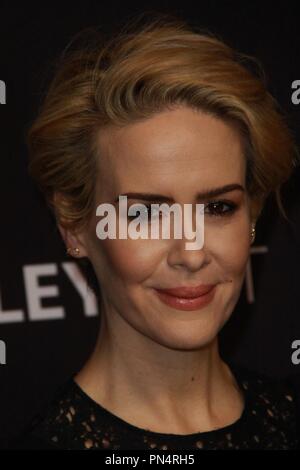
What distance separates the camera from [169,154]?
5.24ft

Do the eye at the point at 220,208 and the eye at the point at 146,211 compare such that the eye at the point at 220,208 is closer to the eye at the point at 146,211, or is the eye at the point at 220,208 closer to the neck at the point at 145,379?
the eye at the point at 146,211

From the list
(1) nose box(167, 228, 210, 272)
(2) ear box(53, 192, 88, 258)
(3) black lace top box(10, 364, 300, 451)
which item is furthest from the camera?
(2) ear box(53, 192, 88, 258)

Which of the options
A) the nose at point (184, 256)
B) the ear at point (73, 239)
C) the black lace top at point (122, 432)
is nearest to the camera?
the nose at point (184, 256)

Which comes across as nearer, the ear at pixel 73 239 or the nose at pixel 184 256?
the nose at pixel 184 256

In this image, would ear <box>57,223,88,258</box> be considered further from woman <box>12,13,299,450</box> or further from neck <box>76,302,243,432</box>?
neck <box>76,302,243,432</box>

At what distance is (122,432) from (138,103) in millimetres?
663

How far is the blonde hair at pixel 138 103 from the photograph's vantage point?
63.9 inches

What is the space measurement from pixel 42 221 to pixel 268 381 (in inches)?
27.7

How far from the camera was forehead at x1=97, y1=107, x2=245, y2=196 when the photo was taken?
159cm

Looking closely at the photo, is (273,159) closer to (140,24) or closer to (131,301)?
(131,301)

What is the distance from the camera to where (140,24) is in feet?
7.02

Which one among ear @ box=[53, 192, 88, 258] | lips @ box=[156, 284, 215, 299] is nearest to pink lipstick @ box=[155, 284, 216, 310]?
lips @ box=[156, 284, 215, 299]

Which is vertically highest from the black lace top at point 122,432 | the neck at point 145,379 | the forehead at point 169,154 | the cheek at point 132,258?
the forehead at point 169,154

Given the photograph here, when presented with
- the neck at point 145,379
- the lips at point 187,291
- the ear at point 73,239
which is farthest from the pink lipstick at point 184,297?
the ear at point 73,239
